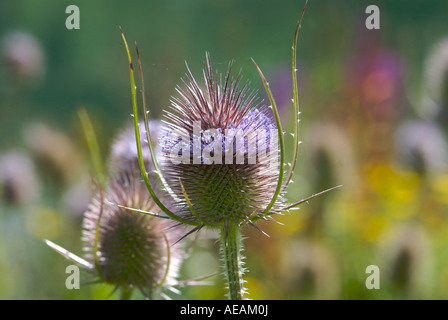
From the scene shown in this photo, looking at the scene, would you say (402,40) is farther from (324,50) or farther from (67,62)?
(67,62)

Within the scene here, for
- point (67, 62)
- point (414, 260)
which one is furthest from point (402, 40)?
point (67, 62)

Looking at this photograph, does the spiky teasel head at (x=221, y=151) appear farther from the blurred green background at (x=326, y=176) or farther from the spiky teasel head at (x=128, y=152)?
the blurred green background at (x=326, y=176)

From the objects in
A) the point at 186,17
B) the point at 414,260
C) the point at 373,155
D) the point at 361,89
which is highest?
the point at 186,17

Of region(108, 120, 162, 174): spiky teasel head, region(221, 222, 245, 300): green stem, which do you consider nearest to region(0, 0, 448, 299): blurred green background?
region(108, 120, 162, 174): spiky teasel head

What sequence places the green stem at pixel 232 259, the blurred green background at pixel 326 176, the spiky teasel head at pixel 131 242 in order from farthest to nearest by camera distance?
the blurred green background at pixel 326 176, the spiky teasel head at pixel 131 242, the green stem at pixel 232 259

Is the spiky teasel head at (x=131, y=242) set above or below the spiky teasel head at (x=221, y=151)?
below

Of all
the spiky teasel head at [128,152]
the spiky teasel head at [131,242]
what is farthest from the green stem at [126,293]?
the spiky teasel head at [128,152]
